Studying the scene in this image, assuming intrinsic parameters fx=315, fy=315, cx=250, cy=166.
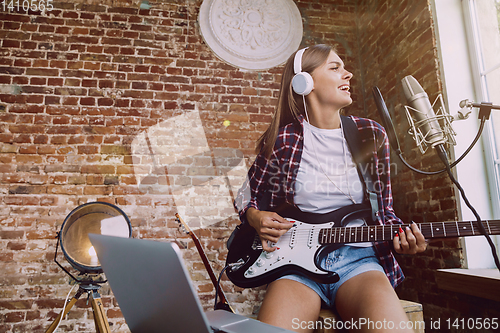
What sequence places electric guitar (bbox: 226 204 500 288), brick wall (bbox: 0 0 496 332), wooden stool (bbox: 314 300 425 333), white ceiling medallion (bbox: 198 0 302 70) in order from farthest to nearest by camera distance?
white ceiling medallion (bbox: 198 0 302 70)
brick wall (bbox: 0 0 496 332)
electric guitar (bbox: 226 204 500 288)
wooden stool (bbox: 314 300 425 333)

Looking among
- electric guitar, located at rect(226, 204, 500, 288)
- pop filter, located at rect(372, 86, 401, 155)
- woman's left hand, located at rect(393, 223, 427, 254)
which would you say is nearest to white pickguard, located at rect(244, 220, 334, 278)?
electric guitar, located at rect(226, 204, 500, 288)

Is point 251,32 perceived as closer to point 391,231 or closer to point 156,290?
point 391,231

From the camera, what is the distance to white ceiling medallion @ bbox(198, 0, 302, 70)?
7.32 feet

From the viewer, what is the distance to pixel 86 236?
1.82 meters

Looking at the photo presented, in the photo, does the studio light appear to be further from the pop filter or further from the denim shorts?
the pop filter

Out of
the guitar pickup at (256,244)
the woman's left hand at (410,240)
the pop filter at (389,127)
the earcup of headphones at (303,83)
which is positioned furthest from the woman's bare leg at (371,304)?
the earcup of headphones at (303,83)

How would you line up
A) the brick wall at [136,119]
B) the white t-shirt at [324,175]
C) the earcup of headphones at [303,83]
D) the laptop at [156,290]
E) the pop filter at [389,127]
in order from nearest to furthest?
the laptop at [156,290]
the pop filter at [389,127]
the white t-shirt at [324,175]
the earcup of headphones at [303,83]
the brick wall at [136,119]

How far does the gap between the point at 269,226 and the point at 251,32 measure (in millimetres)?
1437

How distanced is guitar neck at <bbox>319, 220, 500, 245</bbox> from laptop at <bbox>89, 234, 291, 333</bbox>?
2.22ft

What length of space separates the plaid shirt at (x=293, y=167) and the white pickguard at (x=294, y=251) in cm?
19

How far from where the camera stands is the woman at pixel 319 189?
119 centimetres

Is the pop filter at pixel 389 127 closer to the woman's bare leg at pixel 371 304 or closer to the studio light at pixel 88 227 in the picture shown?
the woman's bare leg at pixel 371 304

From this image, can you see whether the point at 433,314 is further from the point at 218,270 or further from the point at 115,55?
the point at 115,55

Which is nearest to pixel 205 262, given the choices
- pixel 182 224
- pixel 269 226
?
pixel 182 224
